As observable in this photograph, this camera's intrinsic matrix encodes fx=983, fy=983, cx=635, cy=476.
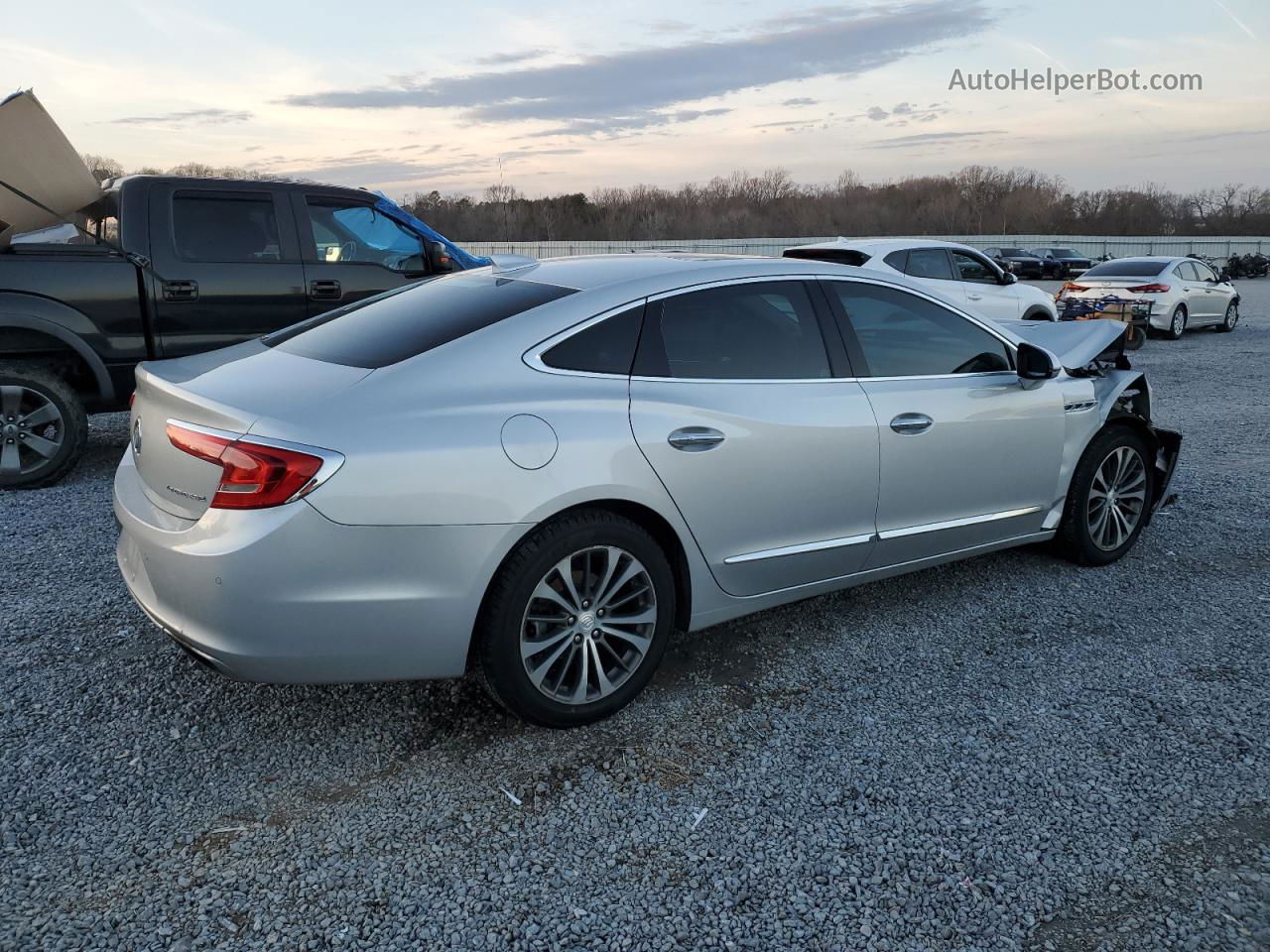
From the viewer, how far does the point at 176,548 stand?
3.01m

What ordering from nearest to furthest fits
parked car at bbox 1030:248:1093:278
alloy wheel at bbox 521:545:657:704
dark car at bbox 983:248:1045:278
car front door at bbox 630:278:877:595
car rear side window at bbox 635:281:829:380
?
alloy wheel at bbox 521:545:657:704
car front door at bbox 630:278:877:595
car rear side window at bbox 635:281:829:380
dark car at bbox 983:248:1045:278
parked car at bbox 1030:248:1093:278

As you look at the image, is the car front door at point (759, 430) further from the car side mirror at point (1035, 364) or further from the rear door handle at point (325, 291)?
the rear door handle at point (325, 291)

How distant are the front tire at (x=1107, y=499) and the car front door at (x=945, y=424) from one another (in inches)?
11.5

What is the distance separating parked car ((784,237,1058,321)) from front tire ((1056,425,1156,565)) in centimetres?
693

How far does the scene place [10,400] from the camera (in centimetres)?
643

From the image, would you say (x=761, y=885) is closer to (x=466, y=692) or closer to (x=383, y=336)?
(x=466, y=692)

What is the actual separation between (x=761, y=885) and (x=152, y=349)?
590 cm

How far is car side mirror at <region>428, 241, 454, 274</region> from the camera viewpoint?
791cm

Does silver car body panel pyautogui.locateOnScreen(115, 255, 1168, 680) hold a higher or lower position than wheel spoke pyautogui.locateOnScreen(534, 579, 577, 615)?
higher

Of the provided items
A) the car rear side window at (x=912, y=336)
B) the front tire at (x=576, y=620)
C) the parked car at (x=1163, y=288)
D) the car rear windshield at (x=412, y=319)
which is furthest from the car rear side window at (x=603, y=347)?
the parked car at (x=1163, y=288)

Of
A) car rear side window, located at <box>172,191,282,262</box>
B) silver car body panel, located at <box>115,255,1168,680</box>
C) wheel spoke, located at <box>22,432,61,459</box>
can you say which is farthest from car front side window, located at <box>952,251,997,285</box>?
wheel spoke, located at <box>22,432,61,459</box>

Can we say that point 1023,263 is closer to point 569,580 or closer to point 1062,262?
point 1062,262

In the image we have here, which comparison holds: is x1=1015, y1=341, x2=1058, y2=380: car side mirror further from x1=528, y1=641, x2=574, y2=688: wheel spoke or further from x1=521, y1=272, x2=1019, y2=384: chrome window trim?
x1=528, y1=641, x2=574, y2=688: wheel spoke

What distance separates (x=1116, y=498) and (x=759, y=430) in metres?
2.57
